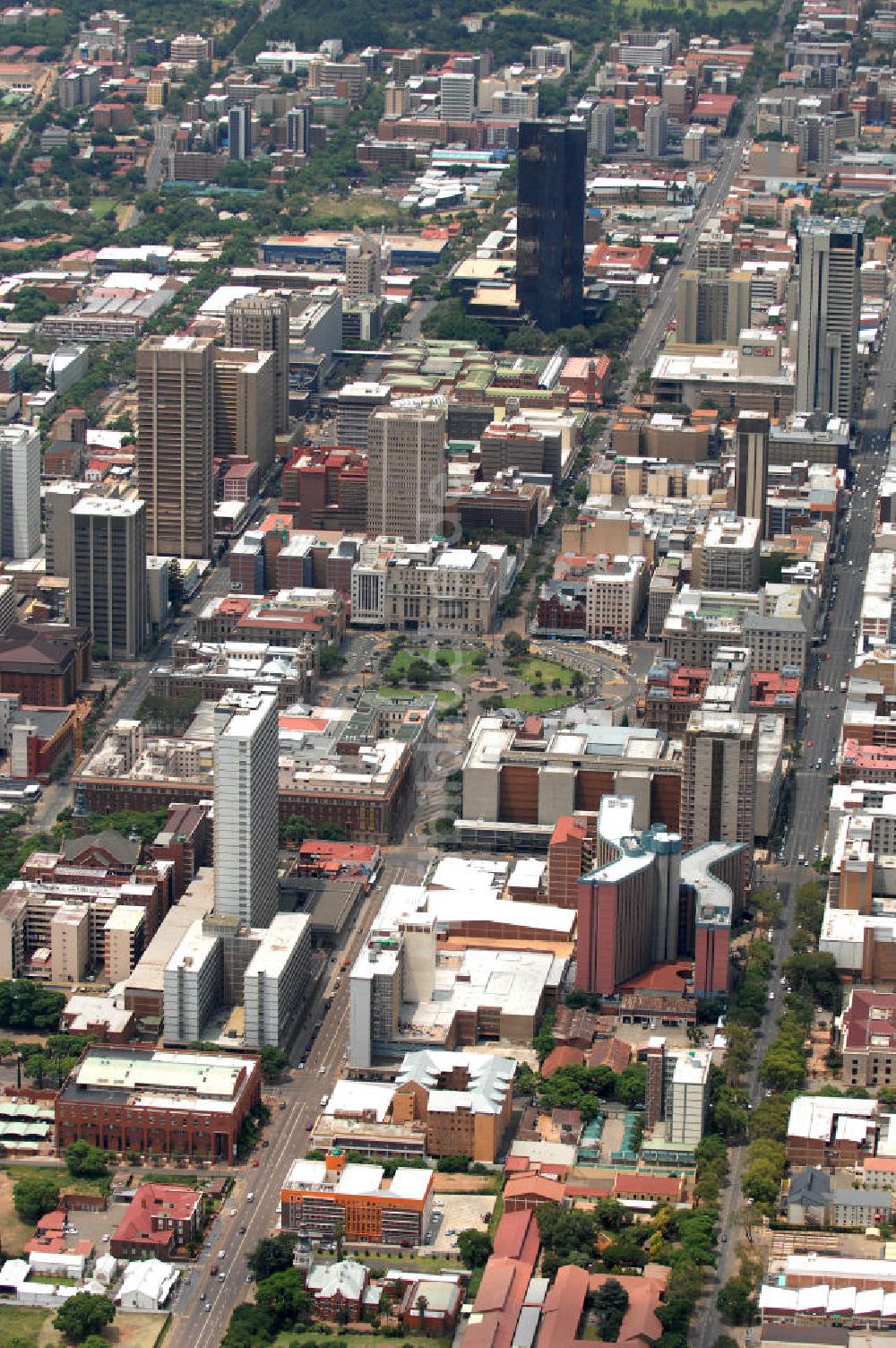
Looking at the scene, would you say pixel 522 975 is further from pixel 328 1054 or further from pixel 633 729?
pixel 633 729

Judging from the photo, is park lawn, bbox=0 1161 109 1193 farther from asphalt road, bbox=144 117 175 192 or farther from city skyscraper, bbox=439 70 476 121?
city skyscraper, bbox=439 70 476 121

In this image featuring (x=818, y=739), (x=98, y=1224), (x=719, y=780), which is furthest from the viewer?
(x=818, y=739)

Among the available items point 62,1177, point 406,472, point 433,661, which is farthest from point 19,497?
point 62,1177

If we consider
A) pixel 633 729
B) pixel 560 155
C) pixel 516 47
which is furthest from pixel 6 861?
pixel 516 47

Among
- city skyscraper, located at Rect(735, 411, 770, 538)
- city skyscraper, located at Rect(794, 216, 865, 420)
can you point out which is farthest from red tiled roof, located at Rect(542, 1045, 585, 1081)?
city skyscraper, located at Rect(794, 216, 865, 420)

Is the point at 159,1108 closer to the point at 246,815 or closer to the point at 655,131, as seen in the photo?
the point at 246,815

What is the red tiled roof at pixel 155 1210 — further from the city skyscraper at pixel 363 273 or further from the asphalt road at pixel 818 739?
the city skyscraper at pixel 363 273
